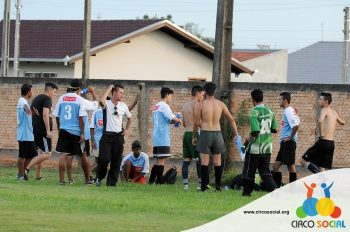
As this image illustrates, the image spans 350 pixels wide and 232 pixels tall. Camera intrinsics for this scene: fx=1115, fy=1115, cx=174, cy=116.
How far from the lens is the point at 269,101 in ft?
84.2

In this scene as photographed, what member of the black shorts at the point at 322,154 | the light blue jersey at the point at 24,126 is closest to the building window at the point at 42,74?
the light blue jersey at the point at 24,126

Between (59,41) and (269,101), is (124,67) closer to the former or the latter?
(59,41)

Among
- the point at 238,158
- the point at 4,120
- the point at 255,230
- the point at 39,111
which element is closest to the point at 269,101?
the point at 238,158

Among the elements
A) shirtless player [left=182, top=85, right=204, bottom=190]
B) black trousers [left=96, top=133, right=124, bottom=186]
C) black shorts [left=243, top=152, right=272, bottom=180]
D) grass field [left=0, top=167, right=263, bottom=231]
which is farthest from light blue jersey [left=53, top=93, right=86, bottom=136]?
Answer: black shorts [left=243, top=152, right=272, bottom=180]

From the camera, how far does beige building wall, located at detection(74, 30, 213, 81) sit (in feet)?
147

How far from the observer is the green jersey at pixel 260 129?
1973cm

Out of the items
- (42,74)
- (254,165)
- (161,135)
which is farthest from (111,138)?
(42,74)

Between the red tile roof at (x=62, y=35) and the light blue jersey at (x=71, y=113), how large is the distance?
22.5 m

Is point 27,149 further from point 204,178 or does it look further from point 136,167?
point 204,178

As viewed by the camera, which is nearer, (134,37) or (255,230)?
(255,230)

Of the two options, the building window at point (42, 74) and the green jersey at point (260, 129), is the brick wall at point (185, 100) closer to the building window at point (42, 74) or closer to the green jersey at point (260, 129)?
the green jersey at point (260, 129)

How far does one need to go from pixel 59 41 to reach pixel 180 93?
65.8 feet

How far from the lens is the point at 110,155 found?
21.5m

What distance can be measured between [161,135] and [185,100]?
3972mm
